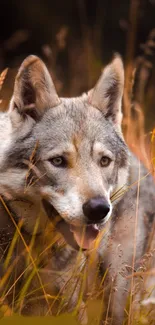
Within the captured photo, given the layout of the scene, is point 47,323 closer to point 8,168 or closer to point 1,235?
point 1,235

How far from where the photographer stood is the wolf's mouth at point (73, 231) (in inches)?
138

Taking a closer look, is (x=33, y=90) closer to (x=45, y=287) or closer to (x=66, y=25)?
(x=45, y=287)

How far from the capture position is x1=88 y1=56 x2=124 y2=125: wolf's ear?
13.2 ft

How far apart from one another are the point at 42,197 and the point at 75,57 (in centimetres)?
555

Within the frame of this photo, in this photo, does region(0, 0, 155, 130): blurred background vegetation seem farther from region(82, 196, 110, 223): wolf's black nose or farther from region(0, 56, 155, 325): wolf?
region(82, 196, 110, 223): wolf's black nose

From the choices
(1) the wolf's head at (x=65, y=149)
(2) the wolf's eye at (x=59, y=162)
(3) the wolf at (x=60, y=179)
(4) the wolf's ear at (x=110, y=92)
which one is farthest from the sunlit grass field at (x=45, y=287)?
(4) the wolf's ear at (x=110, y=92)

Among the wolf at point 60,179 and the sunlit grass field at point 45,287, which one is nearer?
the sunlit grass field at point 45,287

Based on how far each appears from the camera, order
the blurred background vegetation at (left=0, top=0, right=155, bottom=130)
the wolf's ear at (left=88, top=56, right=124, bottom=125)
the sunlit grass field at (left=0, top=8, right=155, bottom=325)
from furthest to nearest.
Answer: the blurred background vegetation at (left=0, top=0, right=155, bottom=130) < the wolf's ear at (left=88, top=56, right=124, bottom=125) < the sunlit grass field at (left=0, top=8, right=155, bottom=325)

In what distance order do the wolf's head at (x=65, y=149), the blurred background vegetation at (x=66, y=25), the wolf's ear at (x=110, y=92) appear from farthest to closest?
the blurred background vegetation at (x=66, y=25) → the wolf's ear at (x=110, y=92) → the wolf's head at (x=65, y=149)

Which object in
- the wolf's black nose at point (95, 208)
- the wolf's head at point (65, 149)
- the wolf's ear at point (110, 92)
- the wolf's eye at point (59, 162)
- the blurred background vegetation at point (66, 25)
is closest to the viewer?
the wolf's black nose at point (95, 208)

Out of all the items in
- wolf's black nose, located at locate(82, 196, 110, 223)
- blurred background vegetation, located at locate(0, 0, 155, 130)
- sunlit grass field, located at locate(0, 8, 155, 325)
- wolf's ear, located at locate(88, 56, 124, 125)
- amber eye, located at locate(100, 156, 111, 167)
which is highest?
blurred background vegetation, located at locate(0, 0, 155, 130)

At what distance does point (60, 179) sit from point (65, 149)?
7.1 inches

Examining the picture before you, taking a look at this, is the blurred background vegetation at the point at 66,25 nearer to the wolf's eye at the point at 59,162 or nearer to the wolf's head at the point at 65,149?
the wolf's head at the point at 65,149

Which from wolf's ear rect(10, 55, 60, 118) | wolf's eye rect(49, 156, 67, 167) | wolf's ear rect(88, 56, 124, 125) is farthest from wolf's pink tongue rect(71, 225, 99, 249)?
wolf's ear rect(88, 56, 124, 125)
